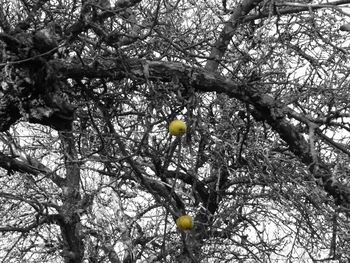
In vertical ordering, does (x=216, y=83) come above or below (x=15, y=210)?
below

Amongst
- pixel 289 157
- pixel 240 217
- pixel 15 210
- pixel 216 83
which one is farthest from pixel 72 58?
pixel 15 210

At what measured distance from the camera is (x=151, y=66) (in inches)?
116

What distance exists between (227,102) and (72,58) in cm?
197

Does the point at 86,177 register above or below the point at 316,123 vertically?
above

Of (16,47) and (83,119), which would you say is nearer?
(16,47)

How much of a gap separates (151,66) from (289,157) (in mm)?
2860

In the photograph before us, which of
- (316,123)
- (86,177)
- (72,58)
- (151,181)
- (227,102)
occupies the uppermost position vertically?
(86,177)

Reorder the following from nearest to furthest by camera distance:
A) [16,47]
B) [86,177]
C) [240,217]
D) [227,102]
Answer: [16,47], [227,102], [240,217], [86,177]

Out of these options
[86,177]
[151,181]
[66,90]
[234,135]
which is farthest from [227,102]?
[86,177]

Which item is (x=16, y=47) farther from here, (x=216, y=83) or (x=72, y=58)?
(x=216, y=83)

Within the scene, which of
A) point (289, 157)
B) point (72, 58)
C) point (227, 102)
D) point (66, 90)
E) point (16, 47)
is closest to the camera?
point (16, 47)

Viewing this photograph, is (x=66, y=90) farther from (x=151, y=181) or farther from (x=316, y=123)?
(x=151, y=181)

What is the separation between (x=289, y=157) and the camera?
542 cm

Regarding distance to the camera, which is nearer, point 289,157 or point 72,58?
point 72,58
